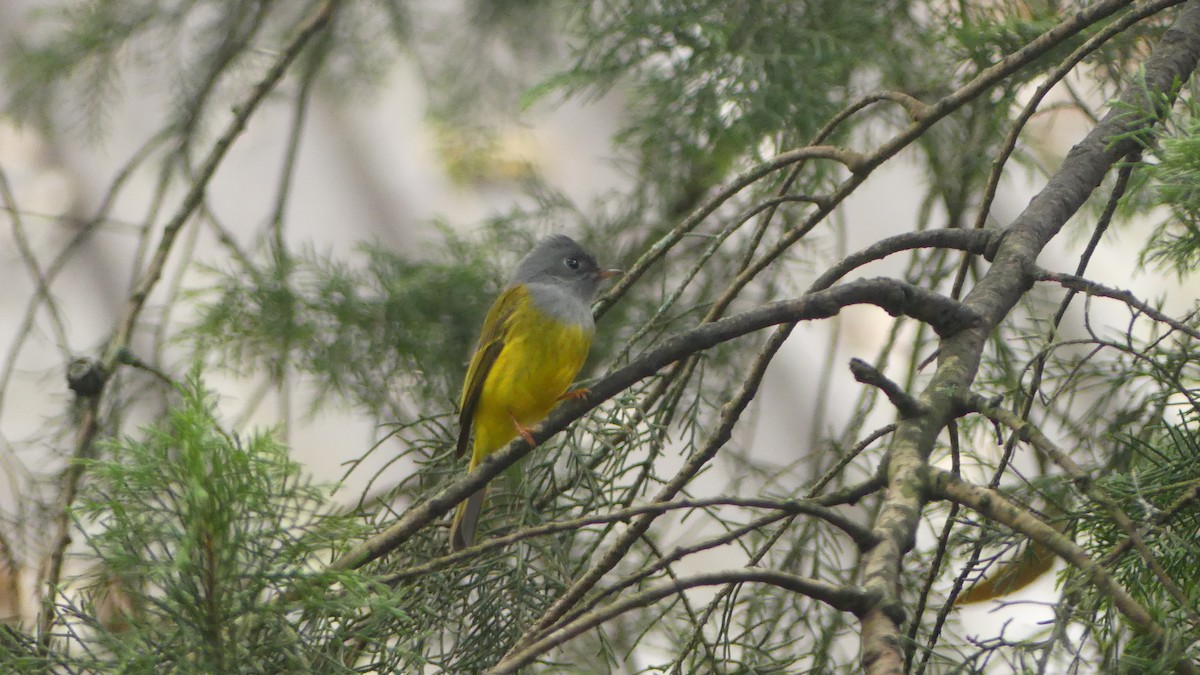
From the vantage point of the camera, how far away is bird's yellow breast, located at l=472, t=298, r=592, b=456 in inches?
105

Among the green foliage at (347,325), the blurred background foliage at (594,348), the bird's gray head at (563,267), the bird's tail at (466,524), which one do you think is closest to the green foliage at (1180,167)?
the blurred background foliage at (594,348)

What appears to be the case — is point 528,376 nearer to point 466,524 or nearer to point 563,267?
point 563,267

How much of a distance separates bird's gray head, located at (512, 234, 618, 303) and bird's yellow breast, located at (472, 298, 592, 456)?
0.28 m

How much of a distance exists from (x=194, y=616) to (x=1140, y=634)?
99 centimetres

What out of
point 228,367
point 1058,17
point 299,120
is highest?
point 299,120

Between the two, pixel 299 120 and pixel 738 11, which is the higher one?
pixel 299 120

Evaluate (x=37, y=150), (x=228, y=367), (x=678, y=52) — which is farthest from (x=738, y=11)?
(x=37, y=150)

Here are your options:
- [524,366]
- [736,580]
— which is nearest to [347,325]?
[524,366]

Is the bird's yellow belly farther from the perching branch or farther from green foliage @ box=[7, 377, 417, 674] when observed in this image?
green foliage @ box=[7, 377, 417, 674]

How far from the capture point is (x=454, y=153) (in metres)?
4.62

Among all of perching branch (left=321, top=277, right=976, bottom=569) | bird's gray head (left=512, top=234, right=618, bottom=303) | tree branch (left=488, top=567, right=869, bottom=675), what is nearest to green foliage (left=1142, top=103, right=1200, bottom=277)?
perching branch (left=321, top=277, right=976, bottom=569)

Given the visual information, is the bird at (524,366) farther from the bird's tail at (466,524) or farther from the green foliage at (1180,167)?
the green foliage at (1180,167)

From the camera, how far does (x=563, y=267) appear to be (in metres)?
3.04

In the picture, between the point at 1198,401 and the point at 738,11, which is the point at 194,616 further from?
the point at 738,11
